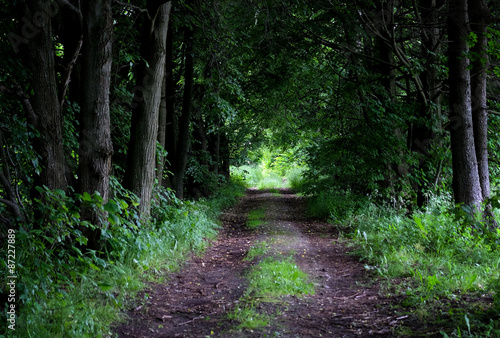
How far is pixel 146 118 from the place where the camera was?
6.89 metres

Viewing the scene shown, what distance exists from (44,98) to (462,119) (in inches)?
259

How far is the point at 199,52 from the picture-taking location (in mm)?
10617

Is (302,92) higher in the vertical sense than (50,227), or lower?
higher

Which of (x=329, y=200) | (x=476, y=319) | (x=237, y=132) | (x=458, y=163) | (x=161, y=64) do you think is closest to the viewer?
(x=476, y=319)

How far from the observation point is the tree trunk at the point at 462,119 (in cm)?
652

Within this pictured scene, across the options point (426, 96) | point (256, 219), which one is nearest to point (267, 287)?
point (256, 219)

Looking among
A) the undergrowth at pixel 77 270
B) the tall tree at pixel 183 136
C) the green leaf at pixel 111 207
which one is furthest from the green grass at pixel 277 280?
the tall tree at pixel 183 136

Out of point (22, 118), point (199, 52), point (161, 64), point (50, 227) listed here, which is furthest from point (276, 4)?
point (50, 227)

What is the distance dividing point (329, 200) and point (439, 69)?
16.8ft

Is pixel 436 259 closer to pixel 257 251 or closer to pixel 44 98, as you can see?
pixel 257 251

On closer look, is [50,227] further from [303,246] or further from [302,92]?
[302,92]

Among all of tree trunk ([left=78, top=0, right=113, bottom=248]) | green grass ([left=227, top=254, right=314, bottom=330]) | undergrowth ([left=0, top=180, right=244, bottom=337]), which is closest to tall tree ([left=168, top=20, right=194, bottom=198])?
undergrowth ([left=0, top=180, right=244, bottom=337])

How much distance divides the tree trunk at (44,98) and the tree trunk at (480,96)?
7018 millimetres

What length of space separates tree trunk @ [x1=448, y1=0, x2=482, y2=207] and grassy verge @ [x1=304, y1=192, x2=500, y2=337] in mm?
530
